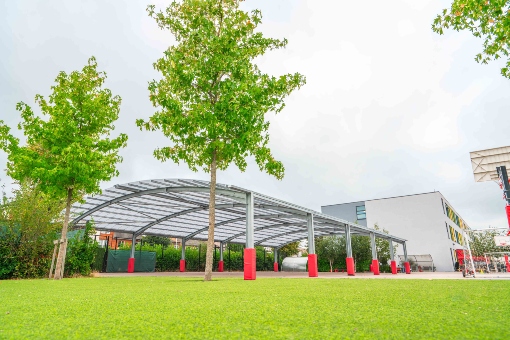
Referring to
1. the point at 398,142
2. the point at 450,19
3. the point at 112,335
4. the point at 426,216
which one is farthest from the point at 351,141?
the point at 426,216

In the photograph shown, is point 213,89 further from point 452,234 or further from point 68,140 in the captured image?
point 452,234

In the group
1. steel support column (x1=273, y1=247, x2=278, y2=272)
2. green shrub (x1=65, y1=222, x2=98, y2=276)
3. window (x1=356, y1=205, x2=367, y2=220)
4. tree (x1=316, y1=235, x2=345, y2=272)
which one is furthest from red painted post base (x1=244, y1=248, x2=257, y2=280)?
window (x1=356, y1=205, x2=367, y2=220)

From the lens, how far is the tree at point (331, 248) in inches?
1464

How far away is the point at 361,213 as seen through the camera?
159 ft

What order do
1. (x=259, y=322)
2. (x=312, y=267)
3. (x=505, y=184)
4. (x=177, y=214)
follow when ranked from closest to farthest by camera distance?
(x=259, y=322) < (x=505, y=184) < (x=312, y=267) < (x=177, y=214)

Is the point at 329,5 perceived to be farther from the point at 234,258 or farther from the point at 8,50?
the point at 234,258

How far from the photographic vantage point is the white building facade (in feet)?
132

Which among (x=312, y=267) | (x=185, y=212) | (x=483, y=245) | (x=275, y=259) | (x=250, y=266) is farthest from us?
(x=483, y=245)

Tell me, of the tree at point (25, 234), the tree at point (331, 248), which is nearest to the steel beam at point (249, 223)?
the tree at point (25, 234)

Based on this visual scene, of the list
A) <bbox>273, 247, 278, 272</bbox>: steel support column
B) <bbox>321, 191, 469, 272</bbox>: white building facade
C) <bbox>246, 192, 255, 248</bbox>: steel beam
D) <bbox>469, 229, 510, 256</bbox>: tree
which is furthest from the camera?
<bbox>469, 229, 510, 256</bbox>: tree

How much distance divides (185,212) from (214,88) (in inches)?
591

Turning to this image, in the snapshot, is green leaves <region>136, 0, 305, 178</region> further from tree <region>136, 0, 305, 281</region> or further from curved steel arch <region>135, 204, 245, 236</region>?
curved steel arch <region>135, 204, 245, 236</region>

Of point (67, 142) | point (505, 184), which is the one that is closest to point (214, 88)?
point (67, 142)

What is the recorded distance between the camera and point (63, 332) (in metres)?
2.39
